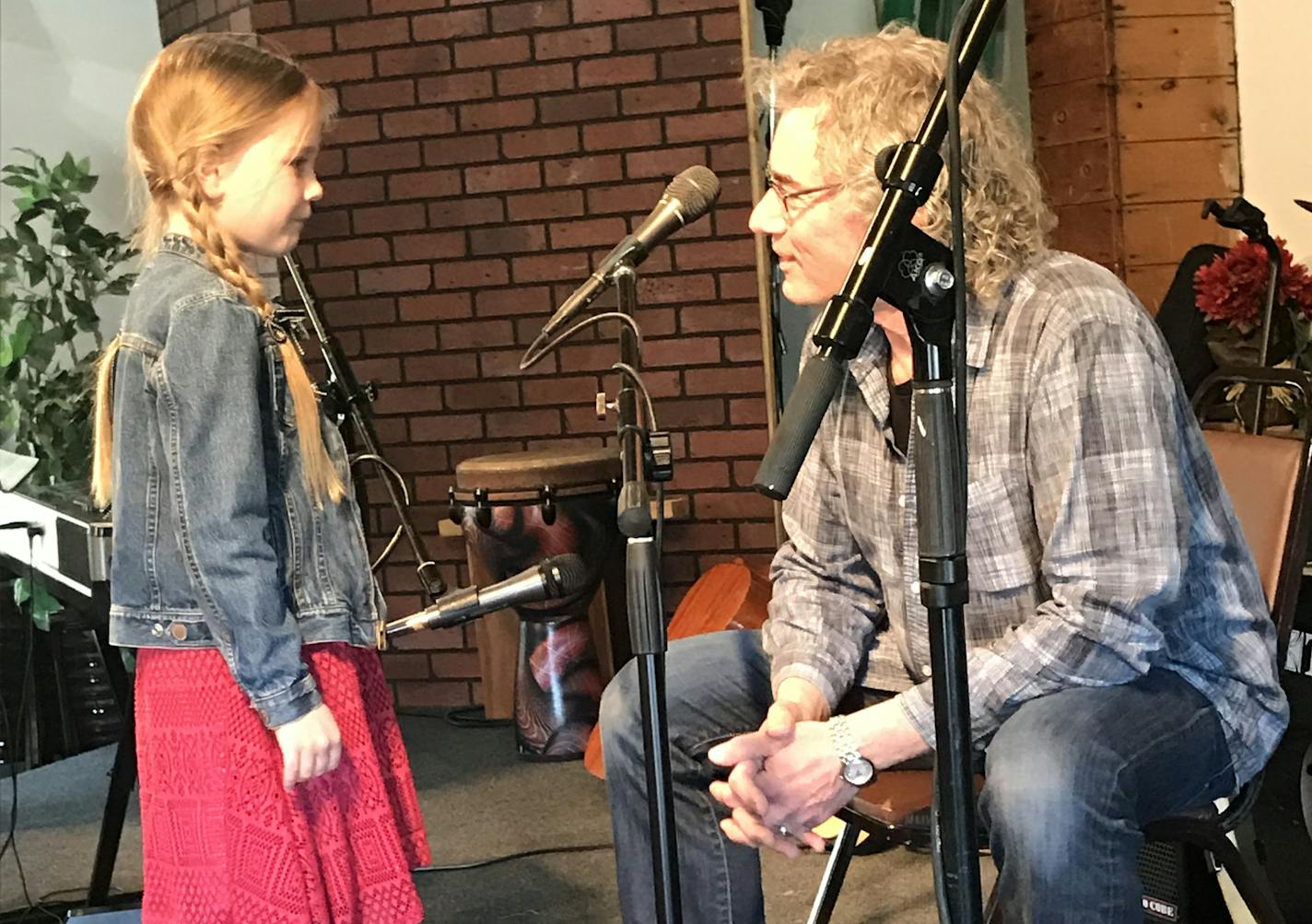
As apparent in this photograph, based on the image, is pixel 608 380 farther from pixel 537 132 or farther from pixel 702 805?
pixel 702 805

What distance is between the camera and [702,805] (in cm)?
159

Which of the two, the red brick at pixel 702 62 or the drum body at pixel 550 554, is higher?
the red brick at pixel 702 62

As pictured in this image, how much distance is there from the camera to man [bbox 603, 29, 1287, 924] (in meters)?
1.31

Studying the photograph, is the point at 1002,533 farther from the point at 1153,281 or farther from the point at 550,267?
the point at 1153,281

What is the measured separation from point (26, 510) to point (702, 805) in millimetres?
1891

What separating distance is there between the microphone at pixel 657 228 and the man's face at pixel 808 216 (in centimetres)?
7

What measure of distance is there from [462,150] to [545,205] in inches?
10.1

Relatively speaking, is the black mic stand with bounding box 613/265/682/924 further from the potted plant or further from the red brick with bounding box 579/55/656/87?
the potted plant

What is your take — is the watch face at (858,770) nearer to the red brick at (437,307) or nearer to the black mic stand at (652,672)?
the black mic stand at (652,672)

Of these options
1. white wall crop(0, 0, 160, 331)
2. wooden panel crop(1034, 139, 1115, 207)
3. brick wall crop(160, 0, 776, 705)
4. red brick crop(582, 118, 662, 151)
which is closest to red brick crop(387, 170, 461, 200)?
brick wall crop(160, 0, 776, 705)

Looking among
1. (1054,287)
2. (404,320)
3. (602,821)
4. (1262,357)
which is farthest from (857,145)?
(404,320)

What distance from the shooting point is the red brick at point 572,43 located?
11.2 ft

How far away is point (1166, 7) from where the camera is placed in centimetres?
353

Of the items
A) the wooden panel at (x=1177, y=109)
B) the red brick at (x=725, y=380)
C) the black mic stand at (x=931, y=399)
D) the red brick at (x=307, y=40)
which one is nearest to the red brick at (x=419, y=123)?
the red brick at (x=307, y=40)
